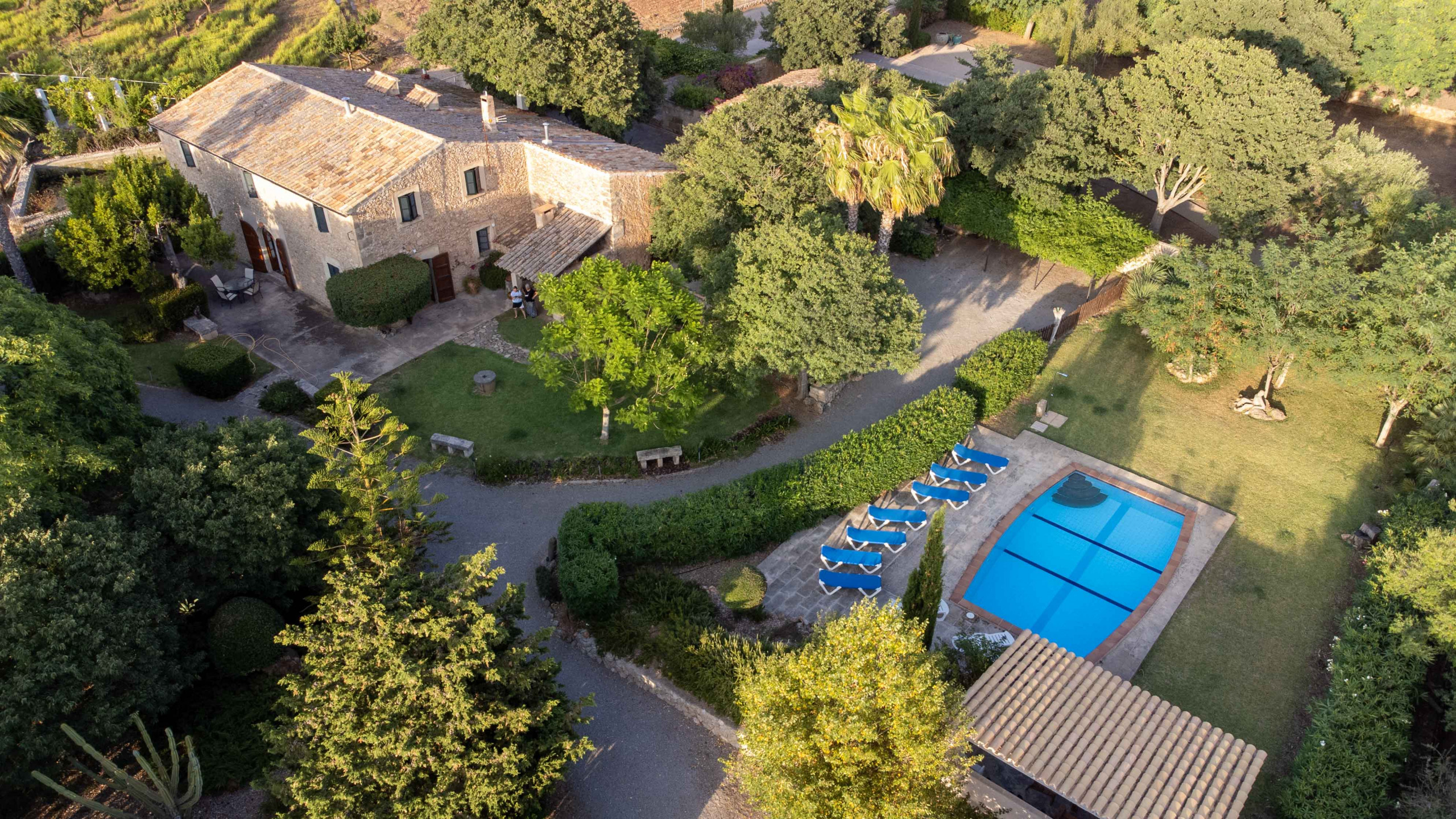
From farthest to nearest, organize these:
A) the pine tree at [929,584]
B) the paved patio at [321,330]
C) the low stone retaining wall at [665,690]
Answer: the paved patio at [321,330]
the low stone retaining wall at [665,690]
the pine tree at [929,584]

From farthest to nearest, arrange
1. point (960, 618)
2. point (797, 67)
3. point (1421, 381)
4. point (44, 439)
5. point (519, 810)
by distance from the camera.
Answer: point (797, 67) → point (1421, 381) → point (960, 618) → point (44, 439) → point (519, 810)

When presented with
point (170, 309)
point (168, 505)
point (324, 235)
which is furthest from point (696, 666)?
point (170, 309)

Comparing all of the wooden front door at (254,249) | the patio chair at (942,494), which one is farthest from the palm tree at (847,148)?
the wooden front door at (254,249)

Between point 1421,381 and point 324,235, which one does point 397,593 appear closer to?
point 324,235

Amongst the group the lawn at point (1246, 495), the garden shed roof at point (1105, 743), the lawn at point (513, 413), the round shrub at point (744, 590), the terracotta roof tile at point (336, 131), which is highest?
the terracotta roof tile at point (336, 131)

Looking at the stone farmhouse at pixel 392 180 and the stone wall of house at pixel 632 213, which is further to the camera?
the stone wall of house at pixel 632 213

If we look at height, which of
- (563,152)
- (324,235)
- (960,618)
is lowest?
(960,618)

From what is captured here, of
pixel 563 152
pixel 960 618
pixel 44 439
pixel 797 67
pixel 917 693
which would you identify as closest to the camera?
pixel 917 693

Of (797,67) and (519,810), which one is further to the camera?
(797,67)

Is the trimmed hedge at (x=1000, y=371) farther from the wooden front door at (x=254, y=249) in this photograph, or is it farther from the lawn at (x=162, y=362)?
the wooden front door at (x=254, y=249)
